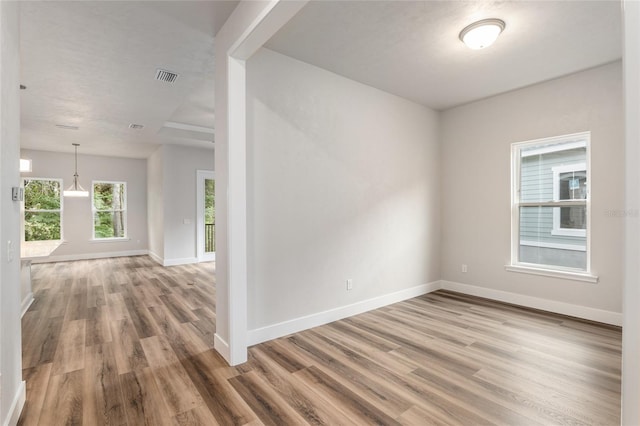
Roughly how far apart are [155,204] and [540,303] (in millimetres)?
8293

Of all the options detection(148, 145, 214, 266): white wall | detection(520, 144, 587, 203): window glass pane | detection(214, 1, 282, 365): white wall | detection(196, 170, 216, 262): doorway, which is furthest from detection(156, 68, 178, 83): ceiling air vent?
detection(520, 144, 587, 203): window glass pane

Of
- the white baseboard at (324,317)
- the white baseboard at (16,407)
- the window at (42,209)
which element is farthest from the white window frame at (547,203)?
the window at (42,209)

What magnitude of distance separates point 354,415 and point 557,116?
418 cm

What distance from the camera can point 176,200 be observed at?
7.23m

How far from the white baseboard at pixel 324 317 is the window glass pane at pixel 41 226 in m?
7.82

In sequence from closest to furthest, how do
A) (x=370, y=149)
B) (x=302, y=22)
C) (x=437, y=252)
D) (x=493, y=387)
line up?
(x=493, y=387), (x=302, y=22), (x=370, y=149), (x=437, y=252)

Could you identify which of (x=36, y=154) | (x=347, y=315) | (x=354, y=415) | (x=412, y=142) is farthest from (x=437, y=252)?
(x=36, y=154)

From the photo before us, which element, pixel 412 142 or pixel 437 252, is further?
pixel 437 252

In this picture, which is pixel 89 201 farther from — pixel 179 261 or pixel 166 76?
pixel 166 76

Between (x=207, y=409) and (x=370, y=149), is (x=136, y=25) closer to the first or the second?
(x=370, y=149)

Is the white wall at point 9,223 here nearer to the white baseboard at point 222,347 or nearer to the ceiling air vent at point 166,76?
the white baseboard at point 222,347

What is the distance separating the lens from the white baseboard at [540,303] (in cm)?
341

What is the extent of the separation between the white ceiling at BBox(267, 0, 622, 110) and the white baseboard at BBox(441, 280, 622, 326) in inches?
111

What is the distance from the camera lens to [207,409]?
1.96 m
